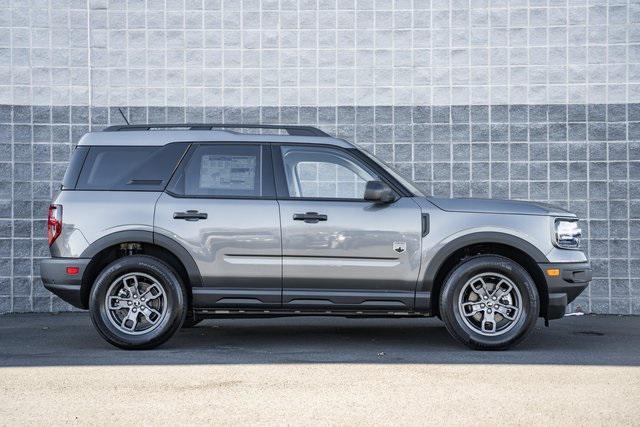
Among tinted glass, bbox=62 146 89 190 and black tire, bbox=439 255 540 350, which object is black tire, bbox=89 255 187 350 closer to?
tinted glass, bbox=62 146 89 190

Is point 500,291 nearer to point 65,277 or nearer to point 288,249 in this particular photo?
point 288,249

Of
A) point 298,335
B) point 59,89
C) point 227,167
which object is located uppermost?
point 59,89

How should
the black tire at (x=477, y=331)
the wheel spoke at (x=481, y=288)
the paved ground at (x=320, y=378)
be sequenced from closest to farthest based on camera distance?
the paved ground at (x=320, y=378), the black tire at (x=477, y=331), the wheel spoke at (x=481, y=288)

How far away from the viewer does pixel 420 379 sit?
7.10 metres

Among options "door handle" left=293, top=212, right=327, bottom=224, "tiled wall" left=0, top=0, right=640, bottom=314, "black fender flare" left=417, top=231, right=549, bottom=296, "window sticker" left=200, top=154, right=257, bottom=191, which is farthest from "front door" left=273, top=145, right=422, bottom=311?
"tiled wall" left=0, top=0, right=640, bottom=314

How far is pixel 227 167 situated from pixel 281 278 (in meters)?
1.09

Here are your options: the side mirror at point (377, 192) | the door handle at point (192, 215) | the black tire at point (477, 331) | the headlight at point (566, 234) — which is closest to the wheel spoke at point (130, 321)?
the door handle at point (192, 215)

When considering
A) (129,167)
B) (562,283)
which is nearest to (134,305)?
(129,167)

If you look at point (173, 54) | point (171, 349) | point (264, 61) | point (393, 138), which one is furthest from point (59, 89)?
point (171, 349)

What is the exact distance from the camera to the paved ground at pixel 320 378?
19.4 feet

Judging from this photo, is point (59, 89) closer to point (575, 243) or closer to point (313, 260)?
point (313, 260)

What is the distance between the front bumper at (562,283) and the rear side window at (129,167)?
3.26 m

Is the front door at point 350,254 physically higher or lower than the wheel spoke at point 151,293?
higher

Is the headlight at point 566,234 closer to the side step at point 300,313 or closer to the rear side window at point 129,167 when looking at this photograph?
the side step at point 300,313
